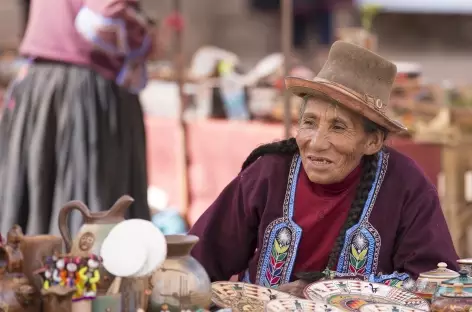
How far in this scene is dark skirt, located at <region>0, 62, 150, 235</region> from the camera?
466 cm

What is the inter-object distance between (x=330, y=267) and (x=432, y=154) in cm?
358

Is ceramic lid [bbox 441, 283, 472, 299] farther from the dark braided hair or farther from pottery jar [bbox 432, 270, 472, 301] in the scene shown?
the dark braided hair

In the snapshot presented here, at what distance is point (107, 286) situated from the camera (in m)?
2.17

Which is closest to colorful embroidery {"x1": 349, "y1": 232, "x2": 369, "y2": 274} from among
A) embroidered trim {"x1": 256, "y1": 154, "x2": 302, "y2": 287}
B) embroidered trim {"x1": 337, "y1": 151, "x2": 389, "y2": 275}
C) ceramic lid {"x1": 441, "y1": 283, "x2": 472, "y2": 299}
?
embroidered trim {"x1": 337, "y1": 151, "x2": 389, "y2": 275}

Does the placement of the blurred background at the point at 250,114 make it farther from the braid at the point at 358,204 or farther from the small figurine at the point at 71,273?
the small figurine at the point at 71,273

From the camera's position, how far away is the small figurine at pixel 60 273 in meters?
2.08

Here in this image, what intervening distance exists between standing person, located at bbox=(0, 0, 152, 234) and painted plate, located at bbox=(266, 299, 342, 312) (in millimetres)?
2315

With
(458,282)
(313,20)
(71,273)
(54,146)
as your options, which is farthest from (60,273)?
(313,20)

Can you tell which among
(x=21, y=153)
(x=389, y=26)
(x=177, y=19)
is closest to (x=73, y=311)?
(x=21, y=153)

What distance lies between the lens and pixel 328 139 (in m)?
2.75

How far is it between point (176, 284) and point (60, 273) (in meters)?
0.28

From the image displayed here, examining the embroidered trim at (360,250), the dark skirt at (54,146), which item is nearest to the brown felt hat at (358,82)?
the embroidered trim at (360,250)

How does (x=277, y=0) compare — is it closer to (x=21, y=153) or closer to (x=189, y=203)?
(x=189, y=203)

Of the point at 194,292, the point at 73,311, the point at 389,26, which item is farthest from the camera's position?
the point at 389,26
